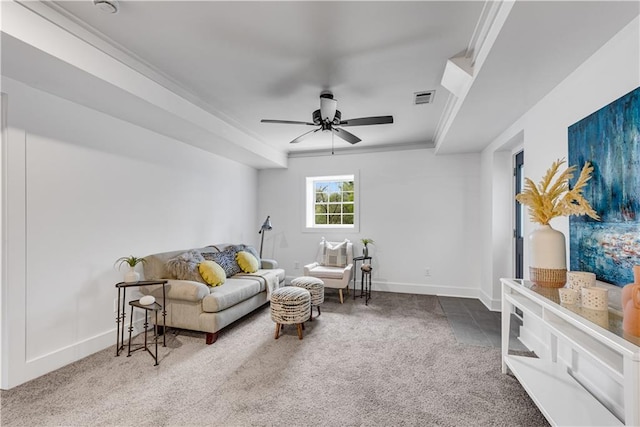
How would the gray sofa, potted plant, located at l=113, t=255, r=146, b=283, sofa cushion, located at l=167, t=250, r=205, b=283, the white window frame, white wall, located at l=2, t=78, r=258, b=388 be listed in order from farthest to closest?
the white window frame → sofa cushion, located at l=167, t=250, r=205, b=283 → the gray sofa → potted plant, located at l=113, t=255, r=146, b=283 → white wall, located at l=2, t=78, r=258, b=388

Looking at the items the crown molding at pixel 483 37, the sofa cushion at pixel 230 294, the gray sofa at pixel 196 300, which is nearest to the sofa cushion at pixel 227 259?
Result: the sofa cushion at pixel 230 294

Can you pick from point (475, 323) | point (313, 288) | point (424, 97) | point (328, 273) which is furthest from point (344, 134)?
point (475, 323)

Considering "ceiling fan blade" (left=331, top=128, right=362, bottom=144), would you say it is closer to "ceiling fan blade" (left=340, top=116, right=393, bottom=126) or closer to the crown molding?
"ceiling fan blade" (left=340, top=116, right=393, bottom=126)

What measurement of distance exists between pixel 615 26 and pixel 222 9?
2250mm

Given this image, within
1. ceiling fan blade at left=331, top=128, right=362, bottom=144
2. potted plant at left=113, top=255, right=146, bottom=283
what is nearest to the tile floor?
ceiling fan blade at left=331, top=128, right=362, bottom=144

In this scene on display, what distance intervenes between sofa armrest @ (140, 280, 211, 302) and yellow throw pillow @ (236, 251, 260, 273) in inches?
39.3

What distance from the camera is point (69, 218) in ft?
8.35

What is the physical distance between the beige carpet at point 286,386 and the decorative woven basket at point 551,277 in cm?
83

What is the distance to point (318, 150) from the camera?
5398 mm

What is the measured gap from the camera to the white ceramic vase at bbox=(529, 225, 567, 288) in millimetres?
1789

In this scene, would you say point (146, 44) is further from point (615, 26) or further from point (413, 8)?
point (615, 26)

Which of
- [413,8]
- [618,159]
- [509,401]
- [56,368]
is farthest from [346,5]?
[56,368]

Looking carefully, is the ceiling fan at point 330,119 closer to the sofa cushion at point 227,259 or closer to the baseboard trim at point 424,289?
the sofa cushion at point 227,259

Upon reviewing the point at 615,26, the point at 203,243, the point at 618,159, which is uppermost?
the point at 615,26
